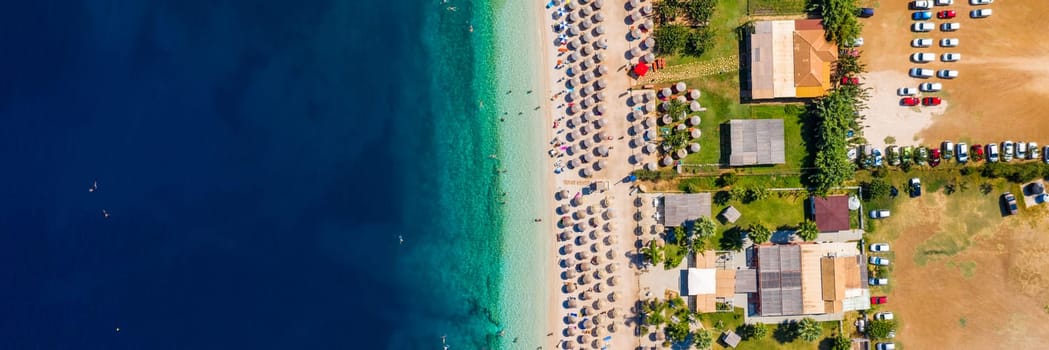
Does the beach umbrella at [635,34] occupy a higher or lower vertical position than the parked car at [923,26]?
lower

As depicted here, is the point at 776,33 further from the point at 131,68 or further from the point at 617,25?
the point at 131,68

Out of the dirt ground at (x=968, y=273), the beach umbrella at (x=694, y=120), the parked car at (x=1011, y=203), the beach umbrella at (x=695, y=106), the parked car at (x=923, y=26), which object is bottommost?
the dirt ground at (x=968, y=273)

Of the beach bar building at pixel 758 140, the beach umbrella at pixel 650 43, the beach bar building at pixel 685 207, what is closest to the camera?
the beach bar building at pixel 758 140

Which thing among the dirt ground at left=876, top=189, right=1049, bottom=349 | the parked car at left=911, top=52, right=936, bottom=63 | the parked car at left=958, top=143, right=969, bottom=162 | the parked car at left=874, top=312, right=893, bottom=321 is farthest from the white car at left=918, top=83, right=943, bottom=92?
the parked car at left=874, top=312, right=893, bottom=321

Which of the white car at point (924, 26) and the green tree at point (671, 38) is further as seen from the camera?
the green tree at point (671, 38)

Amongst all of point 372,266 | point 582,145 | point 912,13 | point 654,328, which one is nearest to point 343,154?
point 372,266

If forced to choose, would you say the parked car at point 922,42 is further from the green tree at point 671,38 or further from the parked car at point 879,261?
the green tree at point 671,38

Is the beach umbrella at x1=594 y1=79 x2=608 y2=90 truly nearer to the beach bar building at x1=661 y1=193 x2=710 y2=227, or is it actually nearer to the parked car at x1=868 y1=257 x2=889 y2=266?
the beach bar building at x1=661 y1=193 x2=710 y2=227

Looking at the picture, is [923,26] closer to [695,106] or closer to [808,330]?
[695,106]

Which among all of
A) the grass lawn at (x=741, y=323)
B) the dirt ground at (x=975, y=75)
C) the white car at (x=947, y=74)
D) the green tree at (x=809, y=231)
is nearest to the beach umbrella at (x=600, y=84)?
the green tree at (x=809, y=231)
